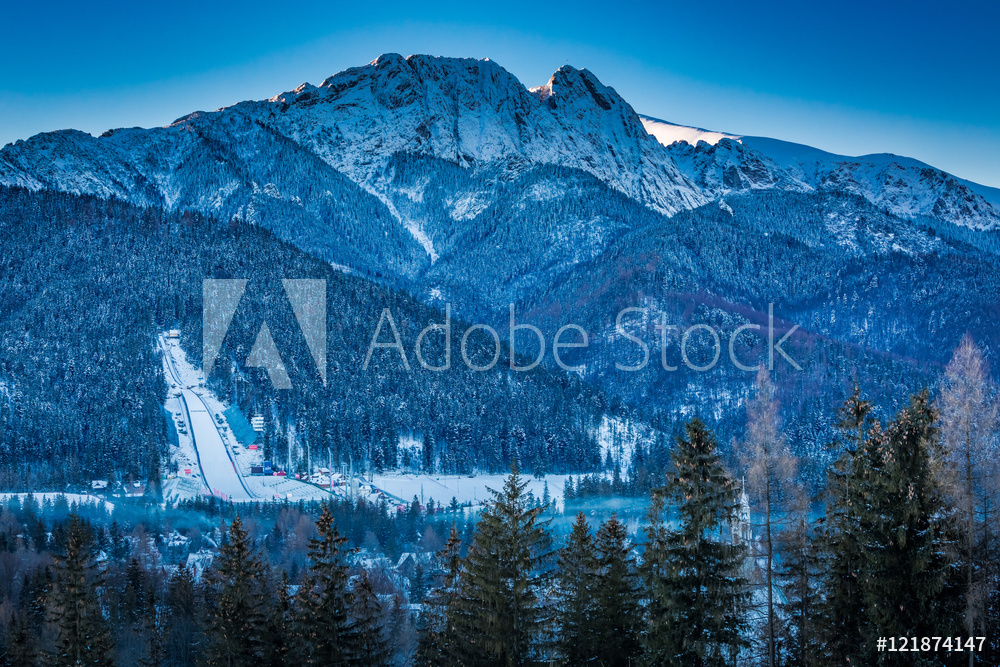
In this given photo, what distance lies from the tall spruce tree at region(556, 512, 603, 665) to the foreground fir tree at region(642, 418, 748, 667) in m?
5.88

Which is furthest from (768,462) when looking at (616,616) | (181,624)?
(181,624)

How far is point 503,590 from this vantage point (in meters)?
29.7

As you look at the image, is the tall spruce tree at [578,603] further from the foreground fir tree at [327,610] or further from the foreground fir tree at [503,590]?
the foreground fir tree at [327,610]

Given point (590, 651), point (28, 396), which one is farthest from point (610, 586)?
point (28, 396)

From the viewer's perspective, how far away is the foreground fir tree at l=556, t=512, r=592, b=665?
3120 cm

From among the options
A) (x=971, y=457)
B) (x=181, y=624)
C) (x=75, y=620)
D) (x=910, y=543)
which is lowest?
(x=181, y=624)

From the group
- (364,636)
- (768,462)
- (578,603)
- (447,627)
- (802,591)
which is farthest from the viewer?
(364,636)

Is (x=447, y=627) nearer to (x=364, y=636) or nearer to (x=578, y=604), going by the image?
(x=364, y=636)

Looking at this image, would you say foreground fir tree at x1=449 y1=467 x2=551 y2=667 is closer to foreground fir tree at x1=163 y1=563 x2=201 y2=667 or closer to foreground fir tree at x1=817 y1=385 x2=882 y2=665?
foreground fir tree at x1=817 y1=385 x2=882 y2=665

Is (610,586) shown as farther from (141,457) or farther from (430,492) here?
(141,457)

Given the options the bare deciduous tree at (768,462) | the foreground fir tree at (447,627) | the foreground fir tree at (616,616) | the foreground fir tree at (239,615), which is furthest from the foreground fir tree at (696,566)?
the foreground fir tree at (239,615)

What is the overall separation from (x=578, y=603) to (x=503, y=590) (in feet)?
12.8

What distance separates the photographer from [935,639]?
24.0m

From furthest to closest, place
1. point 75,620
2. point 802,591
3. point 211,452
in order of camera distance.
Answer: point 211,452, point 75,620, point 802,591
